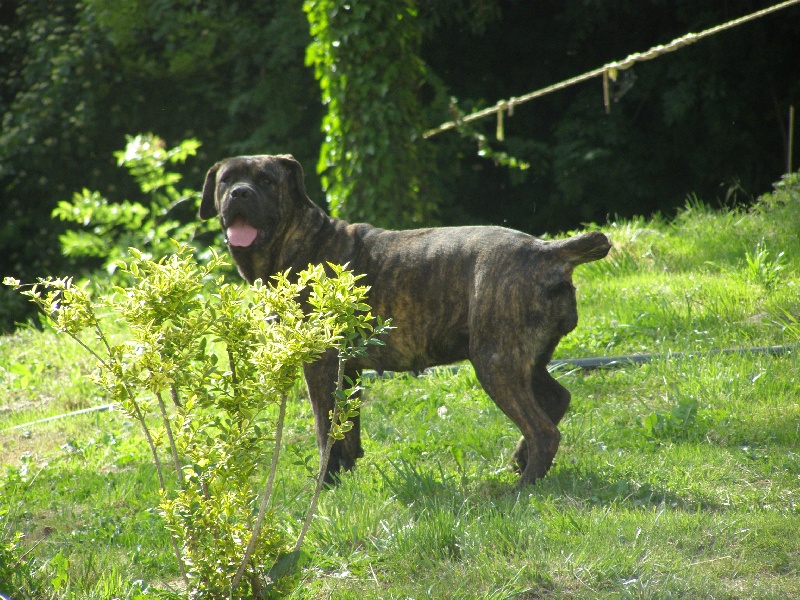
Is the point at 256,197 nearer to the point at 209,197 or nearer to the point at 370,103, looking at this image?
the point at 209,197

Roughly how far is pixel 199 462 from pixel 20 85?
12.8 meters

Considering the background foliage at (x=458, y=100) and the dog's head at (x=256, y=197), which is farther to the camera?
the background foliage at (x=458, y=100)

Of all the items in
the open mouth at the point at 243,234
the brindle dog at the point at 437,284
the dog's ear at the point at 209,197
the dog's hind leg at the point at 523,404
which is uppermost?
the dog's ear at the point at 209,197

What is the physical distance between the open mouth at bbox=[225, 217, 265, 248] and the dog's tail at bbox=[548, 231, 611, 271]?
5.28ft

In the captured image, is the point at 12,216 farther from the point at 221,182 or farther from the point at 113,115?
the point at 221,182

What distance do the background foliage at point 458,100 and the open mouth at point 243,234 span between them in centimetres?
660

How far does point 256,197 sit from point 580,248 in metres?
1.78

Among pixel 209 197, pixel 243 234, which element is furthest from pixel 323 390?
pixel 209 197

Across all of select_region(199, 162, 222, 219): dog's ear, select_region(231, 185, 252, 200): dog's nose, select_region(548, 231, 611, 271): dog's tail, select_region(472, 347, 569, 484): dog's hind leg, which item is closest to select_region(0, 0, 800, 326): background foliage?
select_region(199, 162, 222, 219): dog's ear

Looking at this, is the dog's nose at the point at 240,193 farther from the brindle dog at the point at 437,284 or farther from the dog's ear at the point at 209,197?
the dog's ear at the point at 209,197

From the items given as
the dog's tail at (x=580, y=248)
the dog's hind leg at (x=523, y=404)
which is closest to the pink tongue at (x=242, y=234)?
the dog's hind leg at (x=523, y=404)

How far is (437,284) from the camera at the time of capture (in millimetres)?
4816

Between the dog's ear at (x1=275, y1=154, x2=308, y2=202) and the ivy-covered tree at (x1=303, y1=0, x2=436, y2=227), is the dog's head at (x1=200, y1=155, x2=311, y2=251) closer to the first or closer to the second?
the dog's ear at (x1=275, y1=154, x2=308, y2=202)

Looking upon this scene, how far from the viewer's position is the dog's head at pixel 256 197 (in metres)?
5.08
